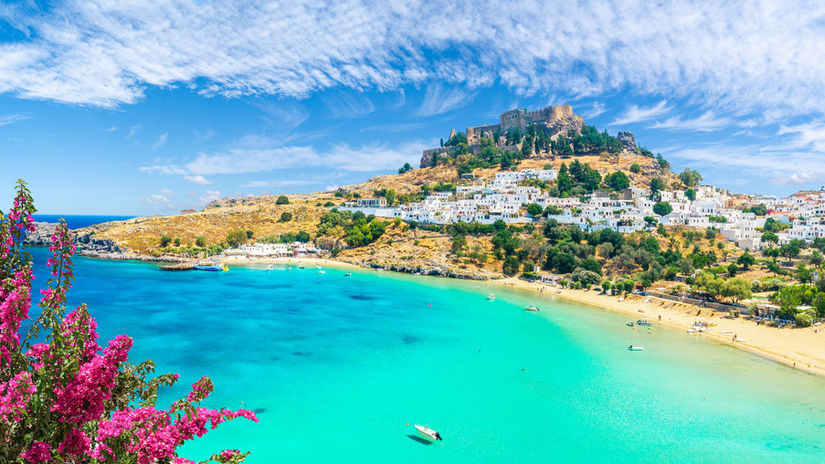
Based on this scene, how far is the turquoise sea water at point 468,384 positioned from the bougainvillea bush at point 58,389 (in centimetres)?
1406

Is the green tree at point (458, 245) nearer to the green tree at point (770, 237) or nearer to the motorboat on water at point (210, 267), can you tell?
the motorboat on water at point (210, 267)

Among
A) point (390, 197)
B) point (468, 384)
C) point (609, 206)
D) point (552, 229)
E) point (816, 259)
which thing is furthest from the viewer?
point (390, 197)

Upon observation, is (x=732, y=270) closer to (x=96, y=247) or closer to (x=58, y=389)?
(x=58, y=389)

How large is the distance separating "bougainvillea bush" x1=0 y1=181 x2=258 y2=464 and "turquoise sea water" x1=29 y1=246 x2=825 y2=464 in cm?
1406

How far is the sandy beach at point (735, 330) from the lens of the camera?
32031 millimetres

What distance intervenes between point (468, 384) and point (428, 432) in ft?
22.7

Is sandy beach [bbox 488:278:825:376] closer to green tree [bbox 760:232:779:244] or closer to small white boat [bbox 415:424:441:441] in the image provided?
small white boat [bbox 415:424:441:441]

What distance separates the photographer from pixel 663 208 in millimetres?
86688

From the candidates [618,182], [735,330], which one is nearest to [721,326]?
[735,330]

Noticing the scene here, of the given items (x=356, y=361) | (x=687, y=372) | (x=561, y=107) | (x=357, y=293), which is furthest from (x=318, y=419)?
(x=561, y=107)

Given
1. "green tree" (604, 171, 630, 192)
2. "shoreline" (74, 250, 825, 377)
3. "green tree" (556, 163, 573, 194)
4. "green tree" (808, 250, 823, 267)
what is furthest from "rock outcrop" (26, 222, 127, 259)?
"green tree" (808, 250, 823, 267)

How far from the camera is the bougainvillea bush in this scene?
16.3 ft

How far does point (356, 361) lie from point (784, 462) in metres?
23.1

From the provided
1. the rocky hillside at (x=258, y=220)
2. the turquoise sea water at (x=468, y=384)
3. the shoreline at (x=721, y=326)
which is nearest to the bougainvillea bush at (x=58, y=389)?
the turquoise sea water at (x=468, y=384)
